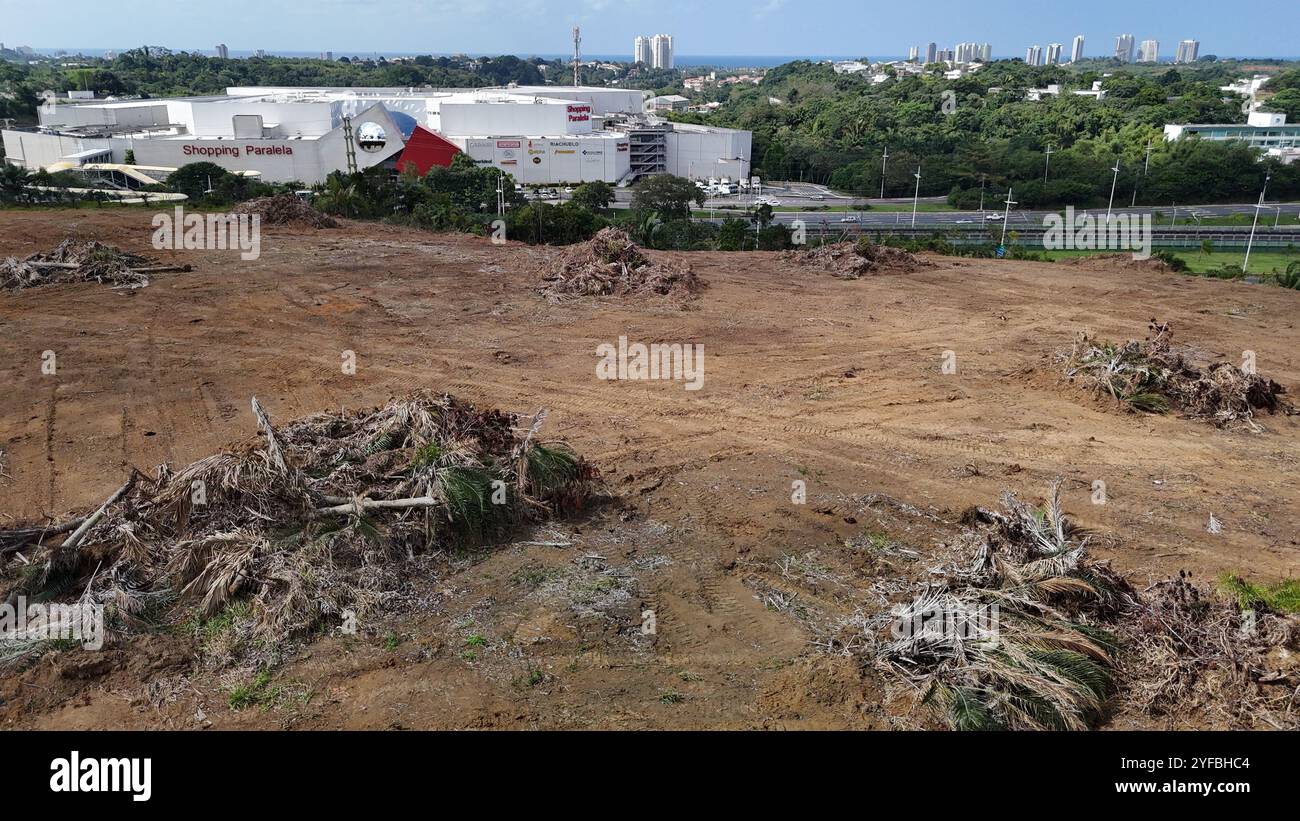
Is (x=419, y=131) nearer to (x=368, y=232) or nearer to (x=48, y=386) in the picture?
(x=368, y=232)

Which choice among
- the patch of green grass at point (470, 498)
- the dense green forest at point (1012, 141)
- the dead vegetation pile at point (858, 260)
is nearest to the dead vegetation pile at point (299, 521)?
the patch of green grass at point (470, 498)

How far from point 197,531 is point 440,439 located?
8.16 feet

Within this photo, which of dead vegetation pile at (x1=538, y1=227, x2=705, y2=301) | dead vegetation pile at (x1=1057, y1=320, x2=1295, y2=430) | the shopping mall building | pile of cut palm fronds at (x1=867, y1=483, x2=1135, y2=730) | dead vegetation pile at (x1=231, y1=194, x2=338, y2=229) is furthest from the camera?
the shopping mall building

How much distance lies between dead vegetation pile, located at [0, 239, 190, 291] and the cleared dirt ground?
0.56m

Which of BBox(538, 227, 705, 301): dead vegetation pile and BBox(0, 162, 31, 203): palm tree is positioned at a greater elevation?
BBox(0, 162, 31, 203): palm tree

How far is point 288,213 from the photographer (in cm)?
2522

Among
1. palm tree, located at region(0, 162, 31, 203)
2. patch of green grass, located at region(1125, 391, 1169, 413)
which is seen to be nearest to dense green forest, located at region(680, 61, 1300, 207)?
patch of green grass, located at region(1125, 391, 1169, 413)

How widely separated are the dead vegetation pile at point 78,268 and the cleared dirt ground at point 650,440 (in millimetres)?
563

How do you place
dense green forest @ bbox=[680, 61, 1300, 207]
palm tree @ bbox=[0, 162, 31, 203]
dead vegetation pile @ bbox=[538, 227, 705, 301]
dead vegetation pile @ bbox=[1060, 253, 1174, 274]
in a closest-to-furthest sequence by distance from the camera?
dead vegetation pile @ bbox=[538, 227, 705, 301], dead vegetation pile @ bbox=[1060, 253, 1174, 274], palm tree @ bbox=[0, 162, 31, 203], dense green forest @ bbox=[680, 61, 1300, 207]

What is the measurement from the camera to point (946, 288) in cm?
2056

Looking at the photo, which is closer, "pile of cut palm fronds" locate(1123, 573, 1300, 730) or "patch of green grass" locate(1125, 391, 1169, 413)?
"pile of cut palm fronds" locate(1123, 573, 1300, 730)

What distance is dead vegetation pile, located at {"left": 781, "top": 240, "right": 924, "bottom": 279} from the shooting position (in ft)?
71.7

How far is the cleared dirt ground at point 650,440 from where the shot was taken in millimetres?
6406

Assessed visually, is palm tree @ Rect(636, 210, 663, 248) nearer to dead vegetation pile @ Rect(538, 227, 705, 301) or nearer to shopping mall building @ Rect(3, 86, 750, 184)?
dead vegetation pile @ Rect(538, 227, 705, 301)
